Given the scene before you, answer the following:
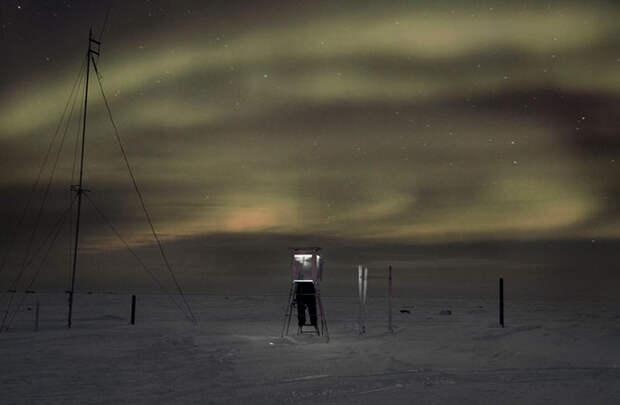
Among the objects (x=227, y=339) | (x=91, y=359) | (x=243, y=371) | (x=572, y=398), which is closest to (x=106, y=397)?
(x=243, y=371)

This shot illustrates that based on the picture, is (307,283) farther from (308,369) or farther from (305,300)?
(308,369)

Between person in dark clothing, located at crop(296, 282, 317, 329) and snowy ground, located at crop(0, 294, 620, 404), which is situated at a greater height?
person in dark clothing, located at crop(296, 282, 317, 329)

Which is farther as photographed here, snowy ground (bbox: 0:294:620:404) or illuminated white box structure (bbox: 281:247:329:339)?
illuminated white box structure (bbox: 281:247:329:339)

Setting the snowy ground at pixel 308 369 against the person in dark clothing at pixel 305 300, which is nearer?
the snowy ground at pixel 308 369

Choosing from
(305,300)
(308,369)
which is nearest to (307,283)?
(305,300)

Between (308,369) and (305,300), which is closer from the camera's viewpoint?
(308,369)

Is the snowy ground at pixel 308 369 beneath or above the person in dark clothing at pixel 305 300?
beneath

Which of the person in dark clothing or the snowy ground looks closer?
the snowy ground

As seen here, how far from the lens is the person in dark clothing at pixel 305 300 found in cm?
2242

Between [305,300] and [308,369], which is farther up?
[305,300]

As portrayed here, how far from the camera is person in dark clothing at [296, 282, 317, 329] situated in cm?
2242

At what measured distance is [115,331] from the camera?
79.2 feet

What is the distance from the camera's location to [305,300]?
22656mm

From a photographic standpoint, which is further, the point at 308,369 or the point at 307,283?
the point at 307,283
